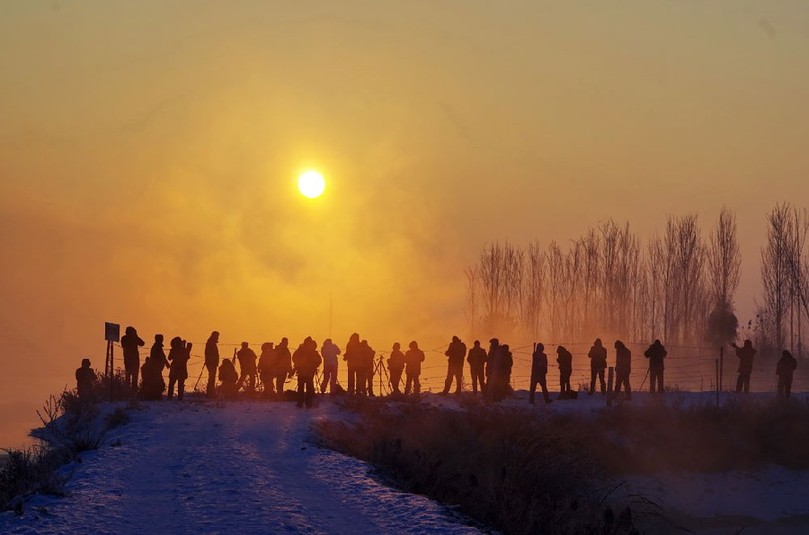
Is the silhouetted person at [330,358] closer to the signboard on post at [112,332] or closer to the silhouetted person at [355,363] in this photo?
the silhouetted person at [355,363]

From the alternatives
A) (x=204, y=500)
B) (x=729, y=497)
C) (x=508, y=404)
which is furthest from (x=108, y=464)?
(x=729, y=497)

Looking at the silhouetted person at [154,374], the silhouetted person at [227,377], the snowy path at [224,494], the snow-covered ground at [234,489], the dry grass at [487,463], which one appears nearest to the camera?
the snowy path at [224,494]

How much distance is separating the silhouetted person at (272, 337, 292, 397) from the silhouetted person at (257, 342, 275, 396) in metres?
0.14

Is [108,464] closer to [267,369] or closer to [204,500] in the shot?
[204,500]

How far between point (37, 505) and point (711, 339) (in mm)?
67070

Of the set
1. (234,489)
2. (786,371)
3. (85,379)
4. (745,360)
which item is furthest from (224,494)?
(745,360)

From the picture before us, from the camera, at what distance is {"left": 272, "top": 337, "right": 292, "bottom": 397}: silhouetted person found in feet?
107

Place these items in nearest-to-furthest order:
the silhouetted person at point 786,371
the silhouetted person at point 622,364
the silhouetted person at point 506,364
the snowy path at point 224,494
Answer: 1. the snowy path at point 224,494
2. the silhouetted person at point 622,364
3. the silhouetted person at point 506,364
4. the silhouetted person at point 786,371

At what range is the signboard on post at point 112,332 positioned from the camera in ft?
98.6

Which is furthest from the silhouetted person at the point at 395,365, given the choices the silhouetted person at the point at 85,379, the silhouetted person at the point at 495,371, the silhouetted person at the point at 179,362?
the silhouetted person at the point at 85,379

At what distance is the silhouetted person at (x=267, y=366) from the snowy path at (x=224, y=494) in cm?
1082

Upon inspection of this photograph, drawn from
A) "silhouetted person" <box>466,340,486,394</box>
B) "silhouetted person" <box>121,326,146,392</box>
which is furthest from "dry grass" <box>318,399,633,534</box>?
"silhouetted person" <box>121,326,146,392</box>

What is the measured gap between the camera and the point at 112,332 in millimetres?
30156

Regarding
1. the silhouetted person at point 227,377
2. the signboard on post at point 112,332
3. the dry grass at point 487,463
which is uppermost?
the signboard on post at point 112,332
